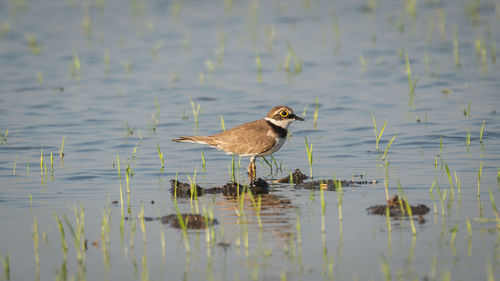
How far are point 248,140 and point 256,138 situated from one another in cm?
16

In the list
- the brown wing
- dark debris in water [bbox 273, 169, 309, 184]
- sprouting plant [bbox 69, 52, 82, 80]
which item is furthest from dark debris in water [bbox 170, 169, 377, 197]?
sprouting plant [bbox 69, 52, 82, 80]

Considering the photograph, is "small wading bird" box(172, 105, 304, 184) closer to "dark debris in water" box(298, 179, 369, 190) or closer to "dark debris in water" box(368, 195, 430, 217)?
"dark debris in water" box(298, 179, 369, 190)

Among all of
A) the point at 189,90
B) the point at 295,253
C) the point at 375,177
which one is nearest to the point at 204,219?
the point at 295,253

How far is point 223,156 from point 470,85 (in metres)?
7.93

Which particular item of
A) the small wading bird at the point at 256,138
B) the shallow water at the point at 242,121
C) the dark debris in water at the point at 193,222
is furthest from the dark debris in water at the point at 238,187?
the dark debris in water at the point at 193,222

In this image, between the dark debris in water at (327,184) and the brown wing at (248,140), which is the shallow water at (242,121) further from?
the brown wing at (248,140)

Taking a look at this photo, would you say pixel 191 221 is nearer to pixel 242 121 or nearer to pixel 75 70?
pixel 242 121

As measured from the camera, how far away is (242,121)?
669 inches

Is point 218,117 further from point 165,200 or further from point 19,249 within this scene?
point 19,249

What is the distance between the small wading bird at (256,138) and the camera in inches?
484

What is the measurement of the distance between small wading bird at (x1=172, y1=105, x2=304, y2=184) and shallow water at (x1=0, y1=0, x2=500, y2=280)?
53cm

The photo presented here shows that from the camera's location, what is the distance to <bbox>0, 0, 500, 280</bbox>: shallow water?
26.8 feet

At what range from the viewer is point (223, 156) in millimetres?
14367

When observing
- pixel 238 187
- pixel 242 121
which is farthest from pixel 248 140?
pixel 242 121
